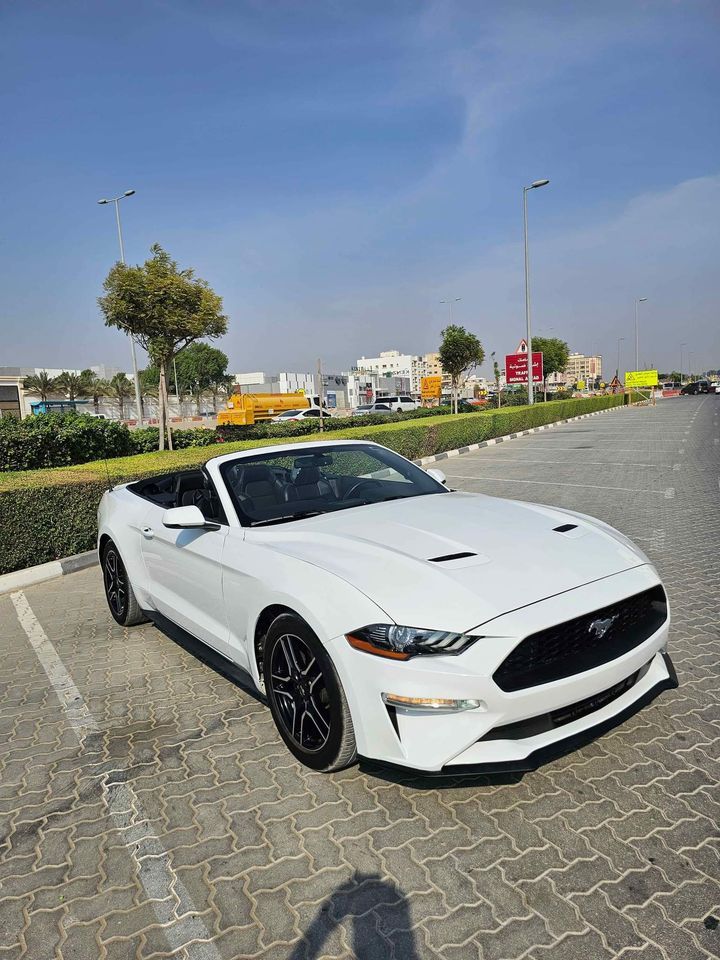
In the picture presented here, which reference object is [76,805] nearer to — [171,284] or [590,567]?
[590,567]

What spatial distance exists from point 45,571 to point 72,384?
67856mm

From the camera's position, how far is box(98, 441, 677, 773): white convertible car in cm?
236

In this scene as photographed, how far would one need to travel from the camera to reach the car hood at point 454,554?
8.15 ft

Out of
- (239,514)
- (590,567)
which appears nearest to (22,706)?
(239,514)

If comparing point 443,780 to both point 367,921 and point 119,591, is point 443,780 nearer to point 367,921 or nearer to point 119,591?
point 367,921

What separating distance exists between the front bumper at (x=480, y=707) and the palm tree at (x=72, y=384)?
235 ft

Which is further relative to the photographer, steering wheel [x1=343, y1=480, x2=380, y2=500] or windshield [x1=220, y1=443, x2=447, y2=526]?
steering wheel [x1=343, y1=480, x2=380, y2=500]

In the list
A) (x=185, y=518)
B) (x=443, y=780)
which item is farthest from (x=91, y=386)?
(x=443, y=780)

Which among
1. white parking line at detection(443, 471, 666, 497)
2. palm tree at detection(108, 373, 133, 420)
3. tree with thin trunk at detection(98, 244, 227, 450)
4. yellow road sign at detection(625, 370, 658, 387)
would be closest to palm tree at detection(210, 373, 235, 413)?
palm tree at detection(108, 373, 133, 420)

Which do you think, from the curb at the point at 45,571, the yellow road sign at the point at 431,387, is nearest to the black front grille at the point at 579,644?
the curb at the point at 45,571

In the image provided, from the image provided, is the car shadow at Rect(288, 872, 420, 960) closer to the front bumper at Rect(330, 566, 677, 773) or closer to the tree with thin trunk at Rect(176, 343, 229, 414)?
the front bumper at Rect(330, 566, 677, 773)

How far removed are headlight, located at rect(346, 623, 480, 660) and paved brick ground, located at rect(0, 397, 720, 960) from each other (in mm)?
735

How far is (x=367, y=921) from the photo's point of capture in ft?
6.91

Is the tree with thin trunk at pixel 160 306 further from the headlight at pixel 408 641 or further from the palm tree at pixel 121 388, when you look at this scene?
the palm tree at pixel 121 388
